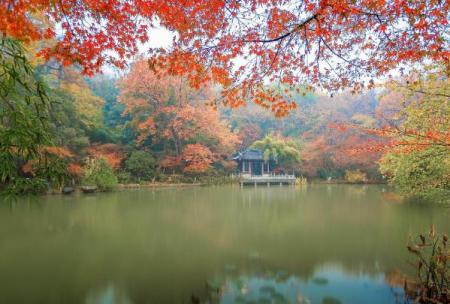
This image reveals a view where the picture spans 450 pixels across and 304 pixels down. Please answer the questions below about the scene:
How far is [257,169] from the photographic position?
25.2 m

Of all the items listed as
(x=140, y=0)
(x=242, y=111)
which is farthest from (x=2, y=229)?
(x=242, y=111)

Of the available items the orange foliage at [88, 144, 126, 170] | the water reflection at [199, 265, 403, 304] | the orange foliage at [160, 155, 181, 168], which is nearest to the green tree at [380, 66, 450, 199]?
the water reflection at [199, 265, 403, 304]

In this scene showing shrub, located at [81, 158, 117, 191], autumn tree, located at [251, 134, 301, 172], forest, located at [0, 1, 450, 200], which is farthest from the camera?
autumn tree, located at [251, 134, 301, 172]

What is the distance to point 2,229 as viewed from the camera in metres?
6.23

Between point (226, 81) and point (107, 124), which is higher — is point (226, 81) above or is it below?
below

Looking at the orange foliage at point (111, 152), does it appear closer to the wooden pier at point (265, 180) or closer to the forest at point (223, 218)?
the forest at point (223, 218)

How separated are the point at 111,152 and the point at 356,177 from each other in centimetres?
1649

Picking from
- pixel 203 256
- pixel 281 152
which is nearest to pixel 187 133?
pixel 281 152

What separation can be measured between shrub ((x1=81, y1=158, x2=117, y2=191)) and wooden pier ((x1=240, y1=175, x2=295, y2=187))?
29.6 ft

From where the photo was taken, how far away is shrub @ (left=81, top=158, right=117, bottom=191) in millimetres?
13448

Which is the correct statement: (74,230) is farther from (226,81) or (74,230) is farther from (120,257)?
(226,81)

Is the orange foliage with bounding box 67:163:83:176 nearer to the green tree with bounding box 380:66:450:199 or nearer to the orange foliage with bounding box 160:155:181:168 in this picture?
the orange foliage with bounding box 160:155:181:168

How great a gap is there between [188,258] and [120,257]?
3.38 ft

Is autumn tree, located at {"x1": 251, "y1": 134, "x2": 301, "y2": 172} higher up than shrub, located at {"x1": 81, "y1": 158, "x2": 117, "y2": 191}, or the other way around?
autumn tree, located at {"x1": 251, "y1": 134, "x2": 301, "y2": 172}
